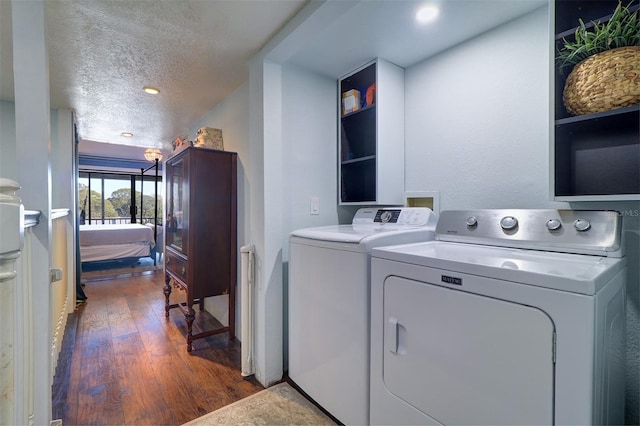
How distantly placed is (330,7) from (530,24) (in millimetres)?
1029

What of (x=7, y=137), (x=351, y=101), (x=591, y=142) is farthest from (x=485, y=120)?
(x=7, y=137)

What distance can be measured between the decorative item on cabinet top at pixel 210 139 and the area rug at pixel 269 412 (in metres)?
2.07

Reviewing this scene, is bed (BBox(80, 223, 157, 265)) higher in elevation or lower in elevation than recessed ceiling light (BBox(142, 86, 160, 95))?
lower

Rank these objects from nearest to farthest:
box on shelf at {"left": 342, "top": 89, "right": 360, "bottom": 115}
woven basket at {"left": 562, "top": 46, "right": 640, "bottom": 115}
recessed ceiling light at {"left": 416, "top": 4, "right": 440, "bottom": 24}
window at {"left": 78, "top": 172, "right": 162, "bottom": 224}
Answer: woven basket at {"left": 562, "top": 46, "right": 640, "bottom": 115} → recessed ceiling light at {"left": 416, "top": 4, "right": 440, "bottom": 24} → box on shelf at {"left": 342, "top": 89, "right": 360, "bottom": 115} → window at {"left": 78, "top": 172, "right": 162, "bottom": 224}

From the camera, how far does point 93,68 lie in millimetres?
2209

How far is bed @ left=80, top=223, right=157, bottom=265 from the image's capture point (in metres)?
5.04

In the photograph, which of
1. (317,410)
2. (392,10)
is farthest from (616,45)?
(317,410)

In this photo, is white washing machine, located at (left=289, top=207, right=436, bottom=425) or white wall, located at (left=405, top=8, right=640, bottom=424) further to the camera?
white washing machine, located at (left=289, top=207, right=436, bottom=425)

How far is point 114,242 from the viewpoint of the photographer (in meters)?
5.29

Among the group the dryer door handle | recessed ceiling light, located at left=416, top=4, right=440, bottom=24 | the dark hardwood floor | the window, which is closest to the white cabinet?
recessed ceiling light, located at left=416, top=4, right=440, bottom=24

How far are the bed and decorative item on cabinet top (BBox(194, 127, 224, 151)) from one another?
12.4ft

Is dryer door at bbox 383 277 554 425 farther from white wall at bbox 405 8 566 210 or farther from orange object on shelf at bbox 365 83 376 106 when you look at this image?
orange object on shelf at bbox 365 83 376 106

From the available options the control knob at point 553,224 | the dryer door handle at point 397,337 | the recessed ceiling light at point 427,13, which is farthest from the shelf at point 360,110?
the dryer door handle at point 397,337

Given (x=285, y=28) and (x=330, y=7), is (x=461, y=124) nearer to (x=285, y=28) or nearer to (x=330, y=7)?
(x=330, y=7)
